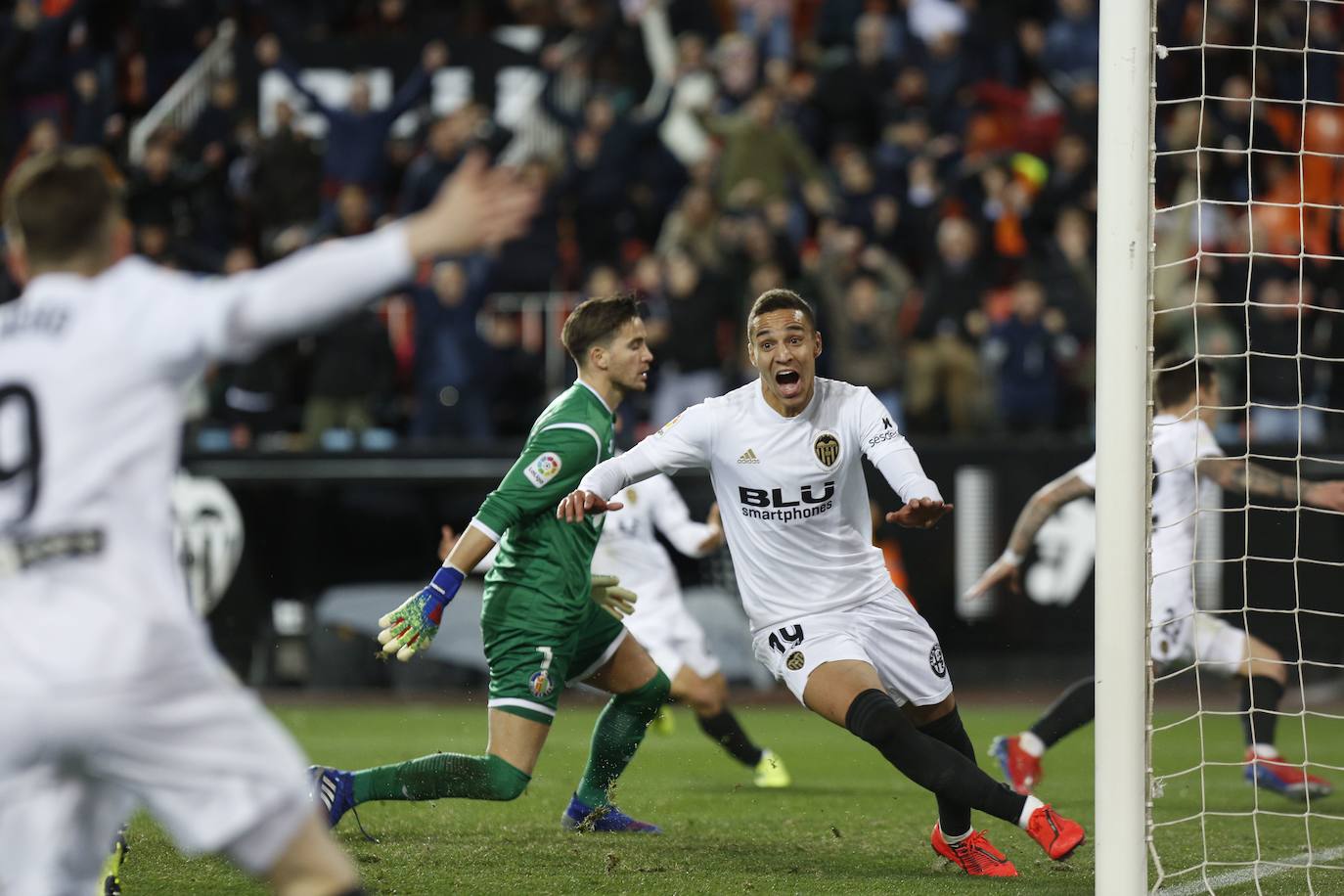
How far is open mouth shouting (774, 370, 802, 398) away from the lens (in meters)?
6.36

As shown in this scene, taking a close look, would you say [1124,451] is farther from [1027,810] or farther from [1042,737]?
[1042,737]

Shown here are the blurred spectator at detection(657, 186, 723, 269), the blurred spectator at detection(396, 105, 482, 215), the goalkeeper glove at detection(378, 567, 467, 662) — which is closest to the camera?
the goalkeeper glove at detection(378, 567, 467, 662)

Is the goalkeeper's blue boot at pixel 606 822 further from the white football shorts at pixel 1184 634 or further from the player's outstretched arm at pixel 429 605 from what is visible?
the white football shorts at pixel 1184 634

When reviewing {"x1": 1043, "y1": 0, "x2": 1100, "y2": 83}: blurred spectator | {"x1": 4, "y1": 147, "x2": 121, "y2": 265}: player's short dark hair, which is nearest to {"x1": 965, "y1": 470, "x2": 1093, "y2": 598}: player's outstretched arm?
{"x1": 4, "y1": 147, "x2": 121, "y2": 265}: player's short dark hair

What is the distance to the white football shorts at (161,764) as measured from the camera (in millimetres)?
3475

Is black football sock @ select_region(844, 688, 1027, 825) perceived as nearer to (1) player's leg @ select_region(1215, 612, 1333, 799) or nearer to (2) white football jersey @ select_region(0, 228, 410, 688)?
(1) player's leg @ select_region(1215, 612, 1333, 799)

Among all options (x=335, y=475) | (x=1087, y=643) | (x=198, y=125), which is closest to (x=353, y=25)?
(x=198, y=125)

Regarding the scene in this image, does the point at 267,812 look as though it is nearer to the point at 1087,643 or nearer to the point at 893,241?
the point at 1087,643

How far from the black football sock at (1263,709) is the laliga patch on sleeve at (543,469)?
12.1 feet

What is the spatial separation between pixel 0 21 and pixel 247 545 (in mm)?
7296

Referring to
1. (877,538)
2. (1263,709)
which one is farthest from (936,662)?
(877,538)

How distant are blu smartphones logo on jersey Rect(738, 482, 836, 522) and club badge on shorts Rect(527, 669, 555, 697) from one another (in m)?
1.03

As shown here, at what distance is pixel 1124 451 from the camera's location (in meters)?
5.33

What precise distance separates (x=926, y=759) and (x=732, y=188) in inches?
389
